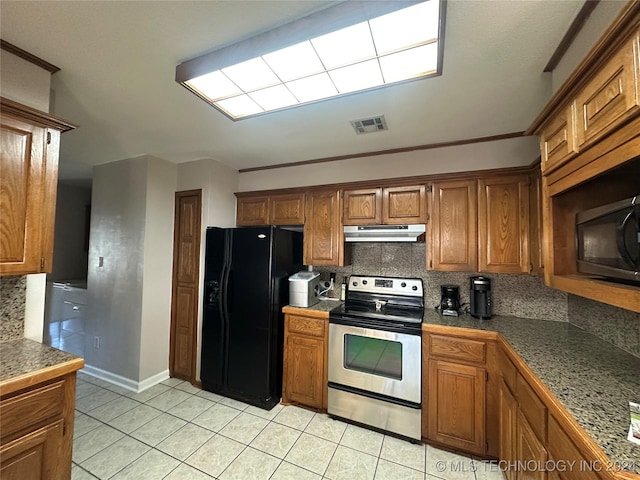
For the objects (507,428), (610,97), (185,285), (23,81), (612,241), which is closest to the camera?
(610,97)

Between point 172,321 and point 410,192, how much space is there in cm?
302

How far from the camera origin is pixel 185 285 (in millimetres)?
2994

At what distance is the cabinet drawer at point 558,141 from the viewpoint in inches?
46.7

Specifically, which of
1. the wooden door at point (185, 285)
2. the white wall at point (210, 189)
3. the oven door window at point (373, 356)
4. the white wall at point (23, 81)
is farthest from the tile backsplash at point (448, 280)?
the white wall at point (23, 81)

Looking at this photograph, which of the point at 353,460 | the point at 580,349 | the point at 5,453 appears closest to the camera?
the point at 5,453

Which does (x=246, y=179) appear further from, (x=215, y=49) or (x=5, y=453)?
(x=5, y=453)

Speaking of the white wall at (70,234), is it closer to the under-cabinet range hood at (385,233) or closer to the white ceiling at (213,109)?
the white ceiling at (213,109)

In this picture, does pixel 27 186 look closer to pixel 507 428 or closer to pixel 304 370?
pixel 304 370

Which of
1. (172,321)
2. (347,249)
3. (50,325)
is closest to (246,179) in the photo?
(347,249)

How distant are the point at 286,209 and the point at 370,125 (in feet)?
4.25

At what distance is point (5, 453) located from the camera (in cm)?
105

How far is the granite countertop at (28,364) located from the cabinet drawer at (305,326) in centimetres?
155

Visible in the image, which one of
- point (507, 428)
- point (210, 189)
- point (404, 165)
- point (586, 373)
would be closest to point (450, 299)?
point (507, 428)

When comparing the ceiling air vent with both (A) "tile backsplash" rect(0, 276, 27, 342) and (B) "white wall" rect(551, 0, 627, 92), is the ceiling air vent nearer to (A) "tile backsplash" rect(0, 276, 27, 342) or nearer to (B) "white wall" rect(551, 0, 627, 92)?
(B) "white wall" rect(551, 0, 627, 92)
